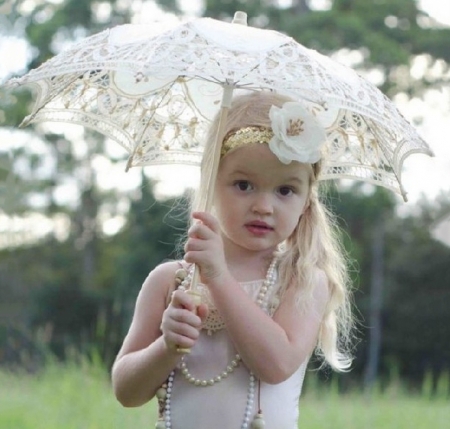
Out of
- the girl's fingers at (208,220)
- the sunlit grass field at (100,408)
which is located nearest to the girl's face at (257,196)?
the girl's fingers at (208,220)

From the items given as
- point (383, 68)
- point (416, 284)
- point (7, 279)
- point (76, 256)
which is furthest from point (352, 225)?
point (7, 279)

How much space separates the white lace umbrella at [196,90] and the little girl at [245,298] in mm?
81

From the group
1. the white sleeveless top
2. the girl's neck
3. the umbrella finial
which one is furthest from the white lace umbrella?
the white sleeveless top

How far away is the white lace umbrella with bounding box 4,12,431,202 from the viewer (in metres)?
1.90

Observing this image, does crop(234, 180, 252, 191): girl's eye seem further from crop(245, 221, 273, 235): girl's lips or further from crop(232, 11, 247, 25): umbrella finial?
crop(232, 11, 247, 25): umbrella finial

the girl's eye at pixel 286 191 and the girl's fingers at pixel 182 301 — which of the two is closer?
the girl's fingers at pixel 182 301

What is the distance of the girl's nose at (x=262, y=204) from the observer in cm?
201

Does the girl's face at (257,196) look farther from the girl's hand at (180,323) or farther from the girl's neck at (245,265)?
the girl's hand at (180,323)

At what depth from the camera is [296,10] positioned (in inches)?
696

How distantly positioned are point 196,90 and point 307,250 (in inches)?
22.7

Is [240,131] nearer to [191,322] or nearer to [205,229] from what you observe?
[205,229]

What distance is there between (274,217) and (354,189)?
1563 cm

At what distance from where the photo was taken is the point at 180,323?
73.2 inches

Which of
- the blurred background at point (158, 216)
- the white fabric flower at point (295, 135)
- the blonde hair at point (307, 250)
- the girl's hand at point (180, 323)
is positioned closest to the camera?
the girl's hand at point (180, 323)
